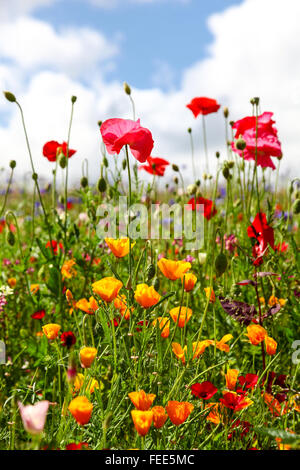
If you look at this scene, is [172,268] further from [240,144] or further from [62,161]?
[62,161]

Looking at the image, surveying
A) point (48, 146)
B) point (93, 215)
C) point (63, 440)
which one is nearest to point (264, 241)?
point (93, 215)

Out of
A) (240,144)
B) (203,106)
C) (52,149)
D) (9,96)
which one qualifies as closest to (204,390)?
(240,144)

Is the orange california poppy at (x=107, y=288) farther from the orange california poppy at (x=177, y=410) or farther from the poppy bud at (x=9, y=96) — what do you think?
the poppy bud at (x=9, y=96)

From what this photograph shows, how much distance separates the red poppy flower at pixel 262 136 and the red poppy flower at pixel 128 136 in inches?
25.7

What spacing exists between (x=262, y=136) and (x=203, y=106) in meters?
0.60

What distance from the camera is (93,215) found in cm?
167

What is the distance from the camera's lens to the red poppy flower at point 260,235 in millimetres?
1331

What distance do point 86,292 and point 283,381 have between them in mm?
864

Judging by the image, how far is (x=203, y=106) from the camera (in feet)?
6.89

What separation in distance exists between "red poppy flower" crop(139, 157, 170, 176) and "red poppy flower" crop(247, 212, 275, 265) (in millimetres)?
686

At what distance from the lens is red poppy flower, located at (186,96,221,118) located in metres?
2.06

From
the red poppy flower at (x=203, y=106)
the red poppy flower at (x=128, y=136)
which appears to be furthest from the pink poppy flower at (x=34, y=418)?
the red poppy flower at (x=203, y=106)
